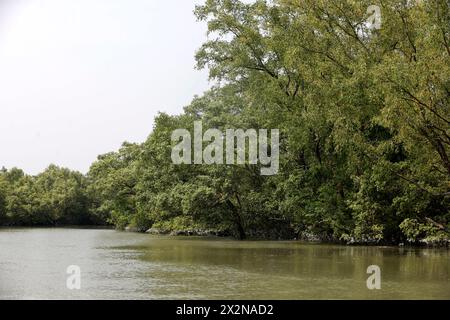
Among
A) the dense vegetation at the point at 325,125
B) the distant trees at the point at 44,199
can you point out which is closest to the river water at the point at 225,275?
the dense vegetation at the point at 325,125

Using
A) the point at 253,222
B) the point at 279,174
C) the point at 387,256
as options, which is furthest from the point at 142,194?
the point at 387,256

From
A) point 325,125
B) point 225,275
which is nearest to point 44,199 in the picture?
point 325,125

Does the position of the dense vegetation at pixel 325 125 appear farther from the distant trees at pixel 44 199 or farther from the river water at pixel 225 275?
the distant trees at pixel 44 199

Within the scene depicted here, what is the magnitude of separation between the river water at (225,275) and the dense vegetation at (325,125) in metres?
3.76

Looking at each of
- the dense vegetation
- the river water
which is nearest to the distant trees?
the dense vegetation

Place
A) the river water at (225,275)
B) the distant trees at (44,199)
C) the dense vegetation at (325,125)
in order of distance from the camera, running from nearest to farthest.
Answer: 1. the river water at (225,275)
2. the dense vegetation at (325,125)
3. the distant trees at (44,199)

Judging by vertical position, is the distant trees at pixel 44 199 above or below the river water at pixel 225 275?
above

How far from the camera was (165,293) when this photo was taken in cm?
1166

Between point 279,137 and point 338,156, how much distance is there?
4.02 meters

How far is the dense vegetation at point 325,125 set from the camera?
59.9 ft

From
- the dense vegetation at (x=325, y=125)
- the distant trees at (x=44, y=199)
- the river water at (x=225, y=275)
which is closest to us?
the river water at (x=225, y=275)

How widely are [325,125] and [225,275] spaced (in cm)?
1501

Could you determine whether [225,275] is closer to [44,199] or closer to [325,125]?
[325,125]

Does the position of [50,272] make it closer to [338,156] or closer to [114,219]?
[338,156]
